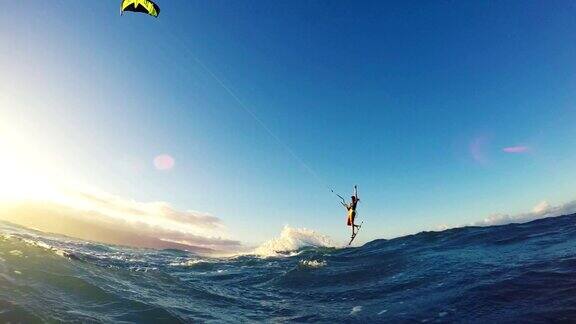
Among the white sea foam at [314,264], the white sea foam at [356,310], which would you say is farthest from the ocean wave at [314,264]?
the white sea foam at [356,310]

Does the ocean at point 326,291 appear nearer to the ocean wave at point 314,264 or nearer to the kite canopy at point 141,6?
the ocean wave at point 314,264

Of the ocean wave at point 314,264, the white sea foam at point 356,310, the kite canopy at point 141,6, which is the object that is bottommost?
the white sea foam at point 356,310

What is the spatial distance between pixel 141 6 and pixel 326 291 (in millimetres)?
16369

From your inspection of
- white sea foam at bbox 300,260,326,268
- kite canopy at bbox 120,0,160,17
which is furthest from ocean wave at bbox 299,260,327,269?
kite canopy at bbox 120,0,160,17

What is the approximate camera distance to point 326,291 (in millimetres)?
17969

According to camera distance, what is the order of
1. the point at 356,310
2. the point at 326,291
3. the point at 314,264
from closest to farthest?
the point at 356,310, the point at 326,291, the point at 314,264

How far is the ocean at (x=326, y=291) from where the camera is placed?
1113 centimetres

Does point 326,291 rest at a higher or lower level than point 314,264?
lower

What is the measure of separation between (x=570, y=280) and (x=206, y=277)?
1871 cm

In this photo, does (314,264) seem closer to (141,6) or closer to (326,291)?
(326,291)

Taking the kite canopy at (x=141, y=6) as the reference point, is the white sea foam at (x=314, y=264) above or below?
below

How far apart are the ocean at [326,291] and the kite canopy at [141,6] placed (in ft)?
39.7

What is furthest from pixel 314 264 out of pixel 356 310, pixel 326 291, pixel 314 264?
pixel 356 310

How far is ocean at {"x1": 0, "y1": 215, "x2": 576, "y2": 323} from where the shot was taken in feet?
36.5
